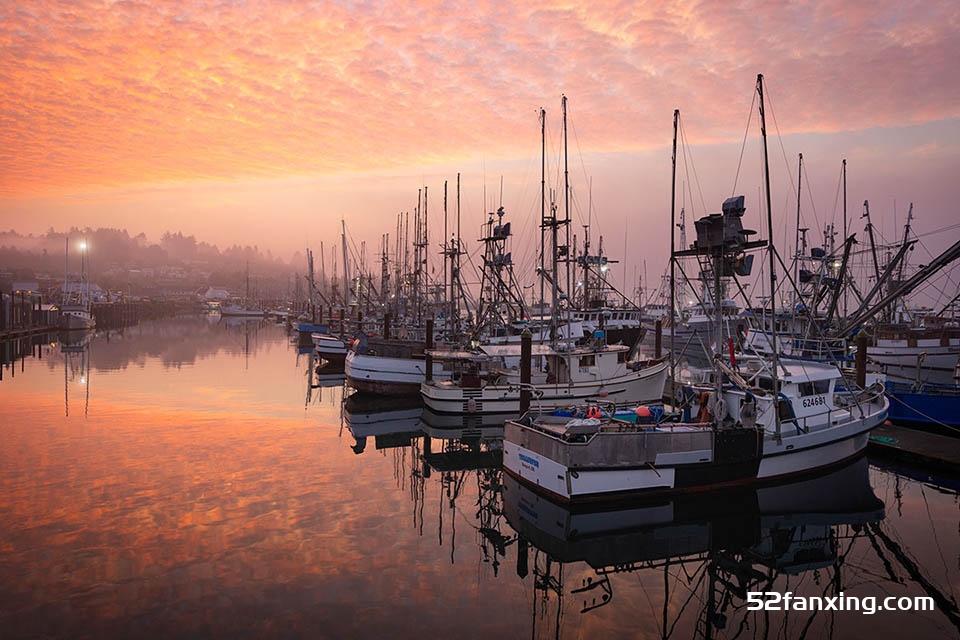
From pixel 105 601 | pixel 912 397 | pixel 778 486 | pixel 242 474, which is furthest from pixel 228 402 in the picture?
pixel 912 397

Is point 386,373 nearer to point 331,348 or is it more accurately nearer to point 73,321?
point 331,348

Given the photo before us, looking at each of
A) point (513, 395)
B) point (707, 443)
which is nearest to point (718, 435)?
point (707, 443)

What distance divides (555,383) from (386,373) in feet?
34.0

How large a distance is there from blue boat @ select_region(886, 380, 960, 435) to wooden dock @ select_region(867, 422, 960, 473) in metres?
1.80

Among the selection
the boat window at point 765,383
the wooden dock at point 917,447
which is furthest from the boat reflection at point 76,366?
the wooden dock at point 917,447

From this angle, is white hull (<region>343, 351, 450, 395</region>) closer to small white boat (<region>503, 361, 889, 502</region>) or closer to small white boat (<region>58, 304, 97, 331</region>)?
small white boat (<region>503, 361, 889, 502</region>)

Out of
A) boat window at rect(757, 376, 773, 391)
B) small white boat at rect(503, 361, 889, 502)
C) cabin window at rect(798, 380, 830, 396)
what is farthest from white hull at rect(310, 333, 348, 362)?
cabin window at rect(798, 380, 830, 396)

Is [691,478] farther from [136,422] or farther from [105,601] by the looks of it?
[136,422]

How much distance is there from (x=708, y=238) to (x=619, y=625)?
11.0 metres

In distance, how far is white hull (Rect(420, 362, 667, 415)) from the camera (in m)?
25.9

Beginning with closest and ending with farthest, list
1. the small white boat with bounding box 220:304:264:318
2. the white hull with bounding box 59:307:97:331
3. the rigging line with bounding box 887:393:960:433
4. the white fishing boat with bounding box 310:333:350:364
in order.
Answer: the rigging line with bounding box 887:393:960:433
the white fishing boat with bounding box 310:333:350:364
the white hull with bounding box 59:307:97:331
the small white boat with bounding box 220:304:264:318

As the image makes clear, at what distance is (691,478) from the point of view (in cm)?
1499

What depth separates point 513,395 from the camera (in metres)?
26.7

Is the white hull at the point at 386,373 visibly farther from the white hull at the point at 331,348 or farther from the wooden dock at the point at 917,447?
the wooden dock at the point at 917,447
